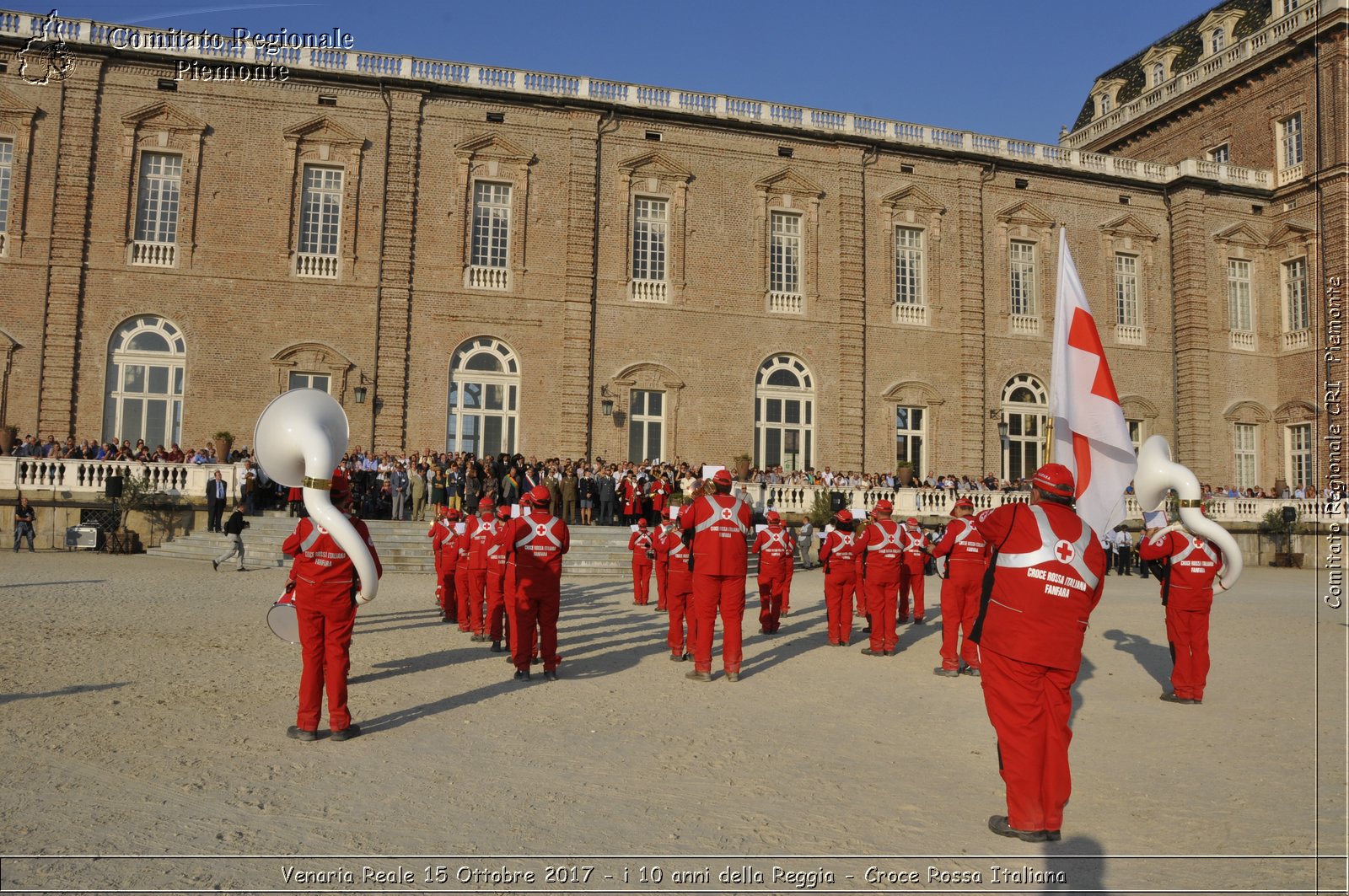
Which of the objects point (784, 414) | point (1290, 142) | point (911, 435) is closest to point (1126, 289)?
point (1290, 142)

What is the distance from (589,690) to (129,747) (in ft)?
12.9

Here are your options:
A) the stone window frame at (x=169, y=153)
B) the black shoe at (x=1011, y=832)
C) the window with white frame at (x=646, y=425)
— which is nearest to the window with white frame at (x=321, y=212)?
the stone window frame at (x=169, y=153)

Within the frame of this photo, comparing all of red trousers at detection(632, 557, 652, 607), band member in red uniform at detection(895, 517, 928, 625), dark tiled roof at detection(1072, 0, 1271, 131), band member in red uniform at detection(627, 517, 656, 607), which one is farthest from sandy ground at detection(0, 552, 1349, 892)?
dark tiled roof at detection(1072, 0, 1271, 131)

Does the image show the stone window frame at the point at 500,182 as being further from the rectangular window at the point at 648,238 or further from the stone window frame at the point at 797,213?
the stone window frame at the point at 797,213

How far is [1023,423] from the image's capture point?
112 feet

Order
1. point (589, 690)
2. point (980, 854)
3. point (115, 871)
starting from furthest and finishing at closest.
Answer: point (589, 690), point (980, 854), point (115, 871)

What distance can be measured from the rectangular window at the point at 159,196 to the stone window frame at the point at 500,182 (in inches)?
303

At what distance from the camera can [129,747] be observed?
6629mm

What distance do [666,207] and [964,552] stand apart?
70.9 ft

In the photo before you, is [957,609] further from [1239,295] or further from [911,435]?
[1239,295]

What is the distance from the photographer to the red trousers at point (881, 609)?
1212 centimetres

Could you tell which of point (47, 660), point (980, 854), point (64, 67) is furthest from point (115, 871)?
point (64, 67)

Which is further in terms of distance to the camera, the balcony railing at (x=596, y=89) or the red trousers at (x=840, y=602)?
the balcony railing at (x=596, y=89)

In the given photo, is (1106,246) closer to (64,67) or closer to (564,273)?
(564,273)
